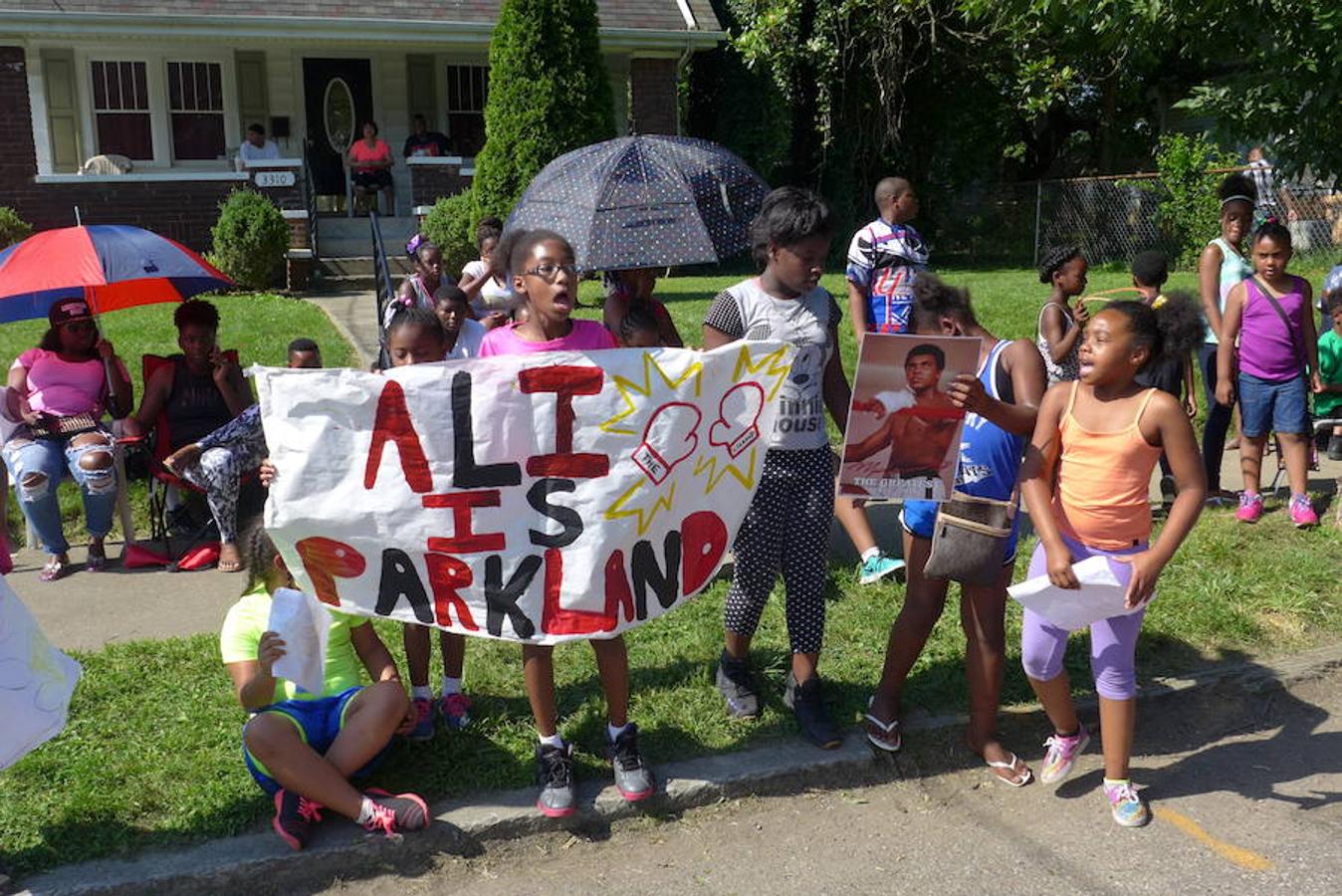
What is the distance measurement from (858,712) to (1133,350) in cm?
171

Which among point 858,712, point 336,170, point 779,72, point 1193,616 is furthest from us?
point 779,72

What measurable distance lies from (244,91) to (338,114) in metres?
1.36

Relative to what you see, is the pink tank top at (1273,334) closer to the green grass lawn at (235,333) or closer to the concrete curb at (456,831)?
the concrete curb at (456,831)

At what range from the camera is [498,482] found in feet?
12.8

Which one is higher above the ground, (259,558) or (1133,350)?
(1133,350)

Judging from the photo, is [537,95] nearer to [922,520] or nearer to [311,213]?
[311,213]

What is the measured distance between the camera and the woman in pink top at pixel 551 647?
3.98 m

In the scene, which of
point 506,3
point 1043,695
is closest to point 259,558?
point 1043,695

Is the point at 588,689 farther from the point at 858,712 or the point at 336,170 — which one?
the point at 336,170

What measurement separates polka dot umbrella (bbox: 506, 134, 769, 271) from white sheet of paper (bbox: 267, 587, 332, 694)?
2286 mm

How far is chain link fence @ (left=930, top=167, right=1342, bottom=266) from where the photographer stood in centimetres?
1767

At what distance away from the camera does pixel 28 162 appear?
52.5 ft

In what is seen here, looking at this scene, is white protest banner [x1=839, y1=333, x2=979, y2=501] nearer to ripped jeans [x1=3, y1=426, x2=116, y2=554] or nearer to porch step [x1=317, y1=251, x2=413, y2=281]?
ripped jeans [x1=3, y1=426, x2=116, y2=554]

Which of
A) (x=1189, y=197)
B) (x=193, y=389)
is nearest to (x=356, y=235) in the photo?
(x=193, y=389)
